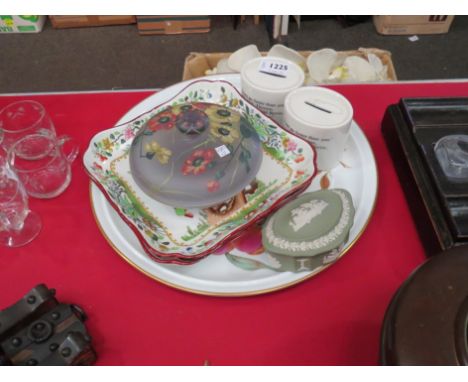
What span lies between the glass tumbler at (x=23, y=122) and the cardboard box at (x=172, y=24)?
1.17m

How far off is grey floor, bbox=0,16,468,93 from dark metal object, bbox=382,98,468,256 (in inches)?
42.3

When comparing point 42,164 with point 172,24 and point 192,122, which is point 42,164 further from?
point 172,24

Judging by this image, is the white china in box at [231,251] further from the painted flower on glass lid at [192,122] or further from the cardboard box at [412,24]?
the cardboard box at [412,24]

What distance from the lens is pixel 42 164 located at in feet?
2.47

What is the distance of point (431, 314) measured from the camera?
14.5 inches

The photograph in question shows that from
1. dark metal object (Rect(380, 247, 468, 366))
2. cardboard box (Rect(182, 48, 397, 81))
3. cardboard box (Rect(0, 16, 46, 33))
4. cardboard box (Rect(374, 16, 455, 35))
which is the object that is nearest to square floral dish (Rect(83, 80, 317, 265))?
dark metal object (Rect(380, 247, 468, 366))

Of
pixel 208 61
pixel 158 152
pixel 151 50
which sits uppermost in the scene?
pixel 158 152

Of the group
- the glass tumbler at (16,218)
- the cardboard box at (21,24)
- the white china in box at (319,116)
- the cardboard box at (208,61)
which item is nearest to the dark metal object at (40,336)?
the glass tumbler at (16,218)

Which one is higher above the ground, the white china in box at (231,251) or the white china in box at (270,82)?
the white china in box at (270,82)

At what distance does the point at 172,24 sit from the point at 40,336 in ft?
5.28

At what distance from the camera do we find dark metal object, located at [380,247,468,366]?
1.13ft

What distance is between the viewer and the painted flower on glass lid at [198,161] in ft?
1.85

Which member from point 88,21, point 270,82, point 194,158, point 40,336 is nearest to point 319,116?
point 270,82

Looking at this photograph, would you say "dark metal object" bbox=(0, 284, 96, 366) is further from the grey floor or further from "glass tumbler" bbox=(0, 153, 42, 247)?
the grey floor
